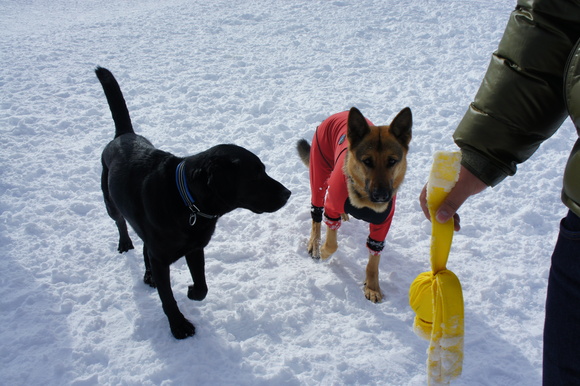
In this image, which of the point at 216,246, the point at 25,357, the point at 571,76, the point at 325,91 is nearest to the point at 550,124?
the point at 571,76

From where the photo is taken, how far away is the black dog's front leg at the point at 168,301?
2.83m

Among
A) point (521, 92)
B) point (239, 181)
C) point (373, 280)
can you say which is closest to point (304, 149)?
point (373, 280)

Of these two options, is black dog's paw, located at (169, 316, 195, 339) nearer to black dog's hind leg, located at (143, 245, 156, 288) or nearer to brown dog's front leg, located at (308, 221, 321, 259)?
Result: black dog's hind leg, located at (143, 245, 156, 288)

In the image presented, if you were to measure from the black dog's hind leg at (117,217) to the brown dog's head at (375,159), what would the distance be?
2.19m

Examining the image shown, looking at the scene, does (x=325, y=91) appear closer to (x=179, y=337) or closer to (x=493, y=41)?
(x=493, y=41)

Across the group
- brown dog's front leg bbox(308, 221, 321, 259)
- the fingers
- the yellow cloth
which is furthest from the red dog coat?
the yellow cloth

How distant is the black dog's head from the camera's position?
8.62 feet

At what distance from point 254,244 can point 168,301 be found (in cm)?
122

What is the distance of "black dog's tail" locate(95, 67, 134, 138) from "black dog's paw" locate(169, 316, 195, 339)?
1834mm

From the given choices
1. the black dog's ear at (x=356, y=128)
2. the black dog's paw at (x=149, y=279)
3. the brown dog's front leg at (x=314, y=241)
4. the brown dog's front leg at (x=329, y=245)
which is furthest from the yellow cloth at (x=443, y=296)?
the black dog's paw at (x=149, y=279)

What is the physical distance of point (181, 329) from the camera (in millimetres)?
2879

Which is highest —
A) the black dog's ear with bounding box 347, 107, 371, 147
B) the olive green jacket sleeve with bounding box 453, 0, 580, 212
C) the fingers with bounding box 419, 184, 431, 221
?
the olive green jacket sleeve with bounding box 453, 0, 580, 212

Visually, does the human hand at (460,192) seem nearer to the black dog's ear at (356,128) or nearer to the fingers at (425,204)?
the fingers at (425,204)

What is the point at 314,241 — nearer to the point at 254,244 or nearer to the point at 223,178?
the point at 254,244
